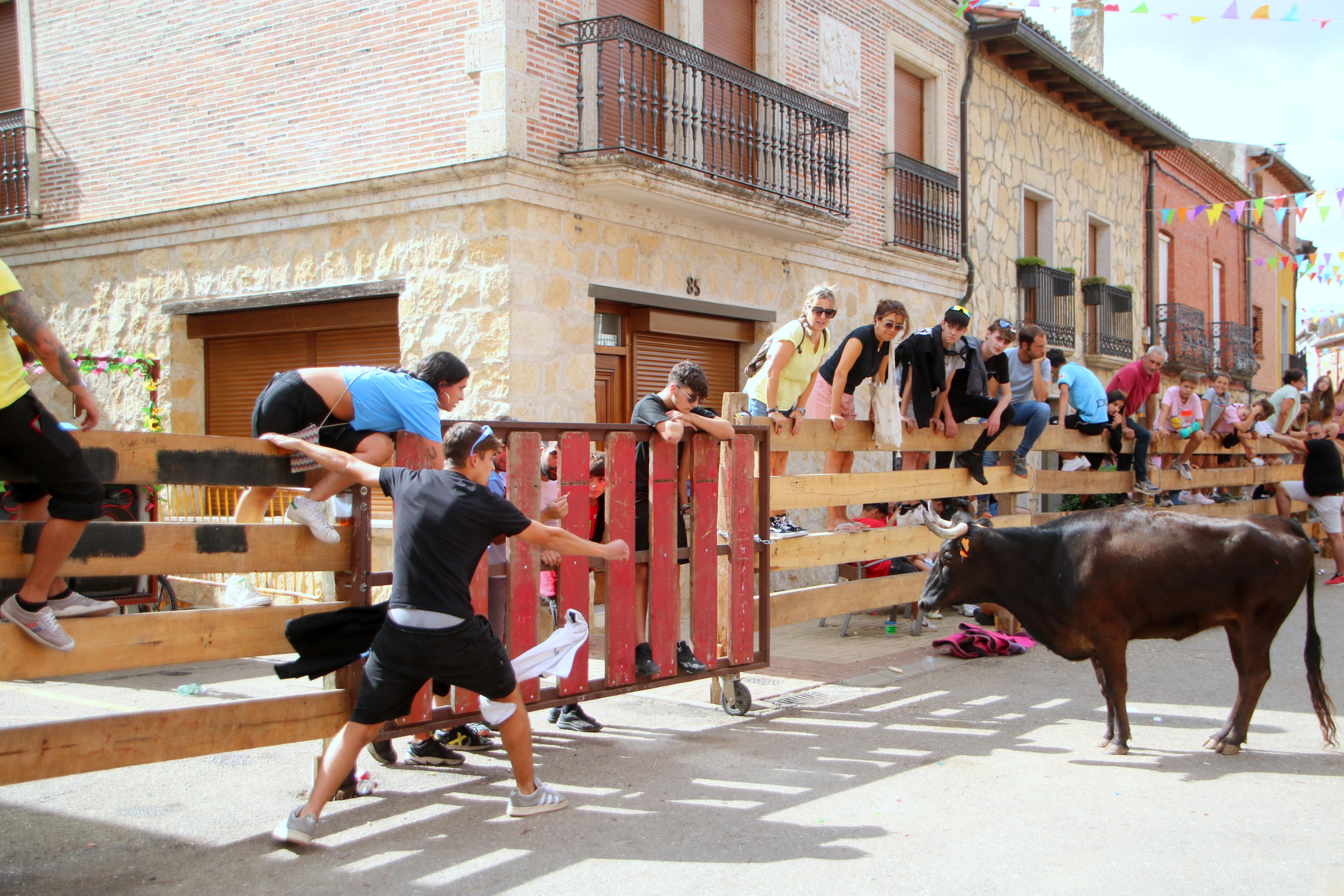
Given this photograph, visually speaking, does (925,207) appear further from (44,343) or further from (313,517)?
(44,343)

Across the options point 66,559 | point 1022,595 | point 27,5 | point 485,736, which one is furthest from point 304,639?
point 27,5

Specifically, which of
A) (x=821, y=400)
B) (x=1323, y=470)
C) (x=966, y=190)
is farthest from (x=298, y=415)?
(x=966, y=190)

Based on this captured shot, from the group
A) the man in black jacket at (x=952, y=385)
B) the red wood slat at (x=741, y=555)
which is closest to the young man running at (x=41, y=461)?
the red wood slat at (x=741, y=555)

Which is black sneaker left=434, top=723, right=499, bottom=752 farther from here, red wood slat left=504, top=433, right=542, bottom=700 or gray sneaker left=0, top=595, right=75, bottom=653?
gray sneaker left=0, top=595, right=75, bottom=653

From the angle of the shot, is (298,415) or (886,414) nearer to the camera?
(298,415)

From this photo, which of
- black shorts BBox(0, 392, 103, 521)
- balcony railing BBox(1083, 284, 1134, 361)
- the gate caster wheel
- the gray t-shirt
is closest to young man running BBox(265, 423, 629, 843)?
black shorts BBox(0, 392, 103, 521)

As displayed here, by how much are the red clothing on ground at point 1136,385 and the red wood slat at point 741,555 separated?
6.11 m

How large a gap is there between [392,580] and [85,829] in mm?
1674

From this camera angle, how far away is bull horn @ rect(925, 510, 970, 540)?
5.77 meters

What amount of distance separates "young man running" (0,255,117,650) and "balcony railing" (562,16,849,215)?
6533mm

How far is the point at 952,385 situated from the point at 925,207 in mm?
7605

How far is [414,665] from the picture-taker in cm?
396

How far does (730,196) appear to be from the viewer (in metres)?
10.8

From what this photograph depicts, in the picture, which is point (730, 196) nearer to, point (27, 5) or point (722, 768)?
point (722, 768)
